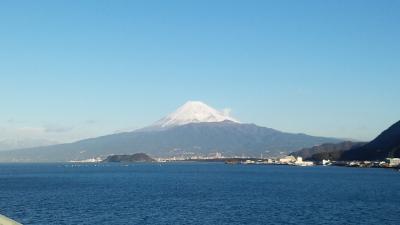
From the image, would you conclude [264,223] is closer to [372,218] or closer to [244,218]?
[244,218]

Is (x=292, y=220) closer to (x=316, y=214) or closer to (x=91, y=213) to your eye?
(x=316, y=214)

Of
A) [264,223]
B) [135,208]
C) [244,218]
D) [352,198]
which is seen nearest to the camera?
[264,223]

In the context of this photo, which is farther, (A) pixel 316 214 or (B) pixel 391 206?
(B) pixel 391 206

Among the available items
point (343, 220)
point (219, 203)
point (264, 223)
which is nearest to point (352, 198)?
point (219, 203)

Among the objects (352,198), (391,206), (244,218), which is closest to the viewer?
(244,218)

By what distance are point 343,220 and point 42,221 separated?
21.4 metres

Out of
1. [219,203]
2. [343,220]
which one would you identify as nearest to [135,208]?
[219,203]

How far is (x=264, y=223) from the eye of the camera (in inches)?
1604

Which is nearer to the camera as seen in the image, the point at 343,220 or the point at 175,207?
the point at 343,220

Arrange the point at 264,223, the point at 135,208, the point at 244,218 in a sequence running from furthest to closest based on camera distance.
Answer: the point at 135,208 → the point at 244,218 → the point at 264,223

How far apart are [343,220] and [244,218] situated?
7.15 metres

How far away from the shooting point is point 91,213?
4641cm

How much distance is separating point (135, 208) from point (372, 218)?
19471mm

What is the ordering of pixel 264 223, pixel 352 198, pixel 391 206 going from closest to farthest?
pixel 264 223
pixel 391 206
pixel 352 198
